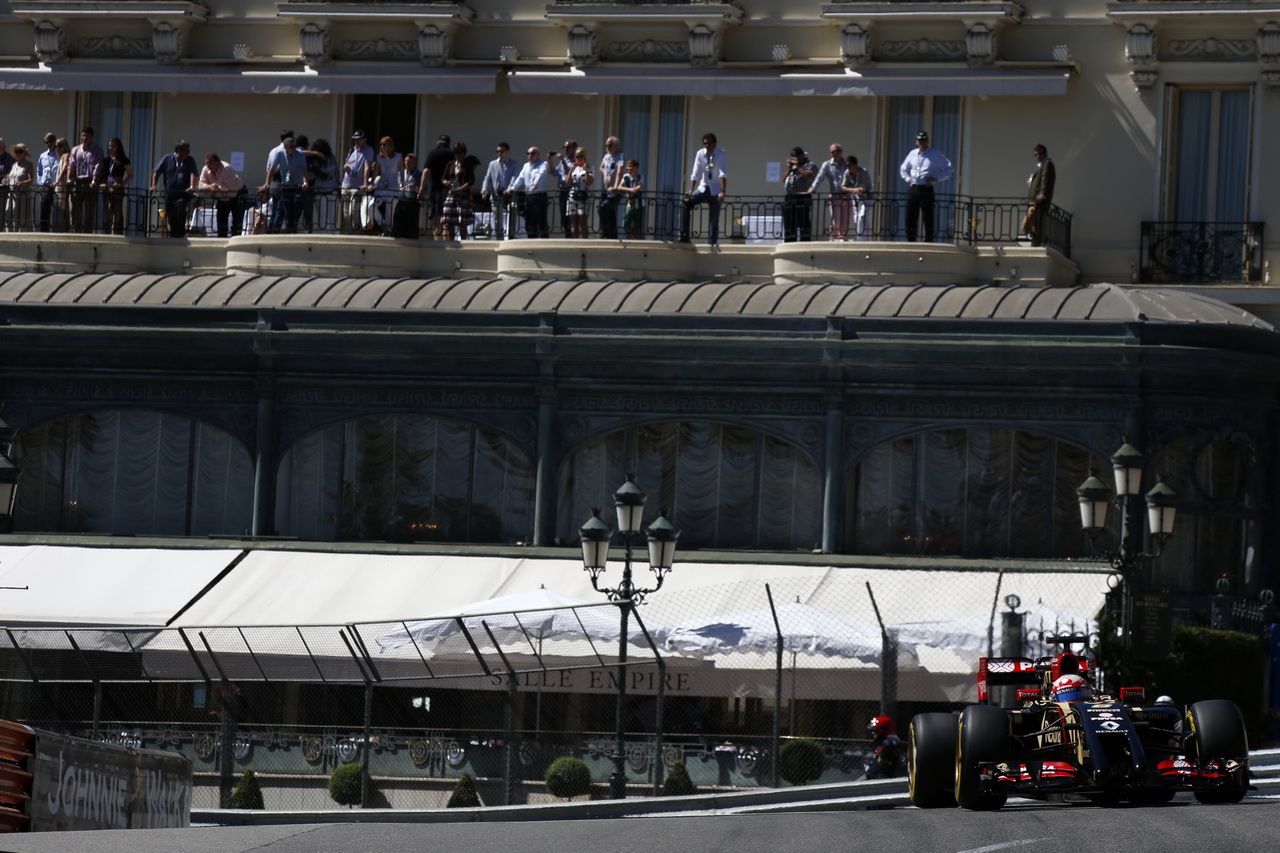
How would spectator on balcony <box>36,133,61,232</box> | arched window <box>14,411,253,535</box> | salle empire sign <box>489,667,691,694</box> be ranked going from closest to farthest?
salle empire sign <box>489,667,691,694</box>
arched window <box>14,411,253,535</box>
spectator on balcony <box>36,133,61,232</box>

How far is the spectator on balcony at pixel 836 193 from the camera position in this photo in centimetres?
3453

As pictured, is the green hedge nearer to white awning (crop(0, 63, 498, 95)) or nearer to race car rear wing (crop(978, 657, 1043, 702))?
race car rear wing (crop(978, 657, 1043, 702))

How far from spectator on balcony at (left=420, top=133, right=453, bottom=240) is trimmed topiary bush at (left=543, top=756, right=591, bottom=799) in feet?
45.9

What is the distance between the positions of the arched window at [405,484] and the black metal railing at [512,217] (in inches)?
170

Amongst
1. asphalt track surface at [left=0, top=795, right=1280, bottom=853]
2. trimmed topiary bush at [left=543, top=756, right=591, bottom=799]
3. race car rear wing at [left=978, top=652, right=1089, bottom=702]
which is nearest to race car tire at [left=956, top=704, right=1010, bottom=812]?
asphalt track surface at [left=0, top=795, right=1280, bottom=853]

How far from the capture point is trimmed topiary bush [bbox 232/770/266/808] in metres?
23.4

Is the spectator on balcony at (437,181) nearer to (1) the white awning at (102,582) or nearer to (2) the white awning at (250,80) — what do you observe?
(2) the white awning at (250,80)

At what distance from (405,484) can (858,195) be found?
8.06m

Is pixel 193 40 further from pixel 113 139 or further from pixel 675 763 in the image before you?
pixel 675 763

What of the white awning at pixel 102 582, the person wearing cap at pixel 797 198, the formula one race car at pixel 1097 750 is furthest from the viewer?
the person wearing cap at pixel 797 198

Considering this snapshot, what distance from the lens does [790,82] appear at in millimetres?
36281

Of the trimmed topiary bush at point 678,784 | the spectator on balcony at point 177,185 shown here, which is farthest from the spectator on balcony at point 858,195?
the trimmed topiary bush at point 678,784

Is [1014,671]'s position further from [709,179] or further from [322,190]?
[322,190]

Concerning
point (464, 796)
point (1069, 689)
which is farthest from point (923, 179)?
point (1069, 689)
